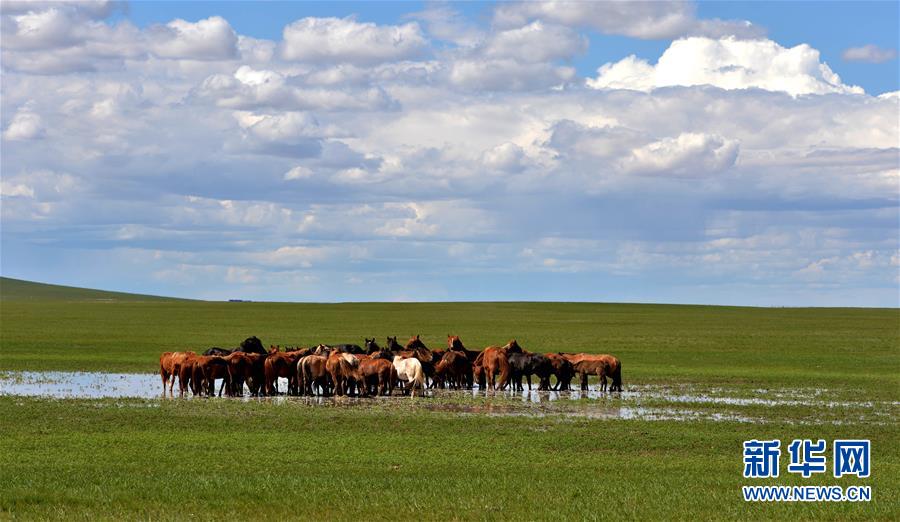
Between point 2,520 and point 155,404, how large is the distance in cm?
1483

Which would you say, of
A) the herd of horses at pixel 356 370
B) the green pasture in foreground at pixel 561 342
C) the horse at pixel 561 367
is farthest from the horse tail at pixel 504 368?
the green pasture in foreground at pixel 561 342

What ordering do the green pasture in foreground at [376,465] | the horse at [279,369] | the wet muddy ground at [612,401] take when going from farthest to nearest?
the horse at [279,369], the wet muddy ground at [612,401], the green pasture in foreground at [376,465]

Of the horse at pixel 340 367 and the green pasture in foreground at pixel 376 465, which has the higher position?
the horse at pixel 340 367

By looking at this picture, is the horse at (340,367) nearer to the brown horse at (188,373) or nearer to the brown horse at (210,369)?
the brown horse at (210,369)

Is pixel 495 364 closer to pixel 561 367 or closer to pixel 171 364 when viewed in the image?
pixel 561 367

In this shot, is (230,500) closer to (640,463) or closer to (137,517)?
(137,517)

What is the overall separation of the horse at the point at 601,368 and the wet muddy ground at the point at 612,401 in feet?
1.63

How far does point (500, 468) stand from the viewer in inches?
725

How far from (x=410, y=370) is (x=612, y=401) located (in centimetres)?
588

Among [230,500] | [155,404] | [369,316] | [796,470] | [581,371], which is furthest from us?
[369,316]

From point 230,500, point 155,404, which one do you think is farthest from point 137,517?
point 155,404

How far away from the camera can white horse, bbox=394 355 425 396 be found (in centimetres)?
3234

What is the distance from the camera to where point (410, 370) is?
107ft

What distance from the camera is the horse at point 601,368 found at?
3431 cm
